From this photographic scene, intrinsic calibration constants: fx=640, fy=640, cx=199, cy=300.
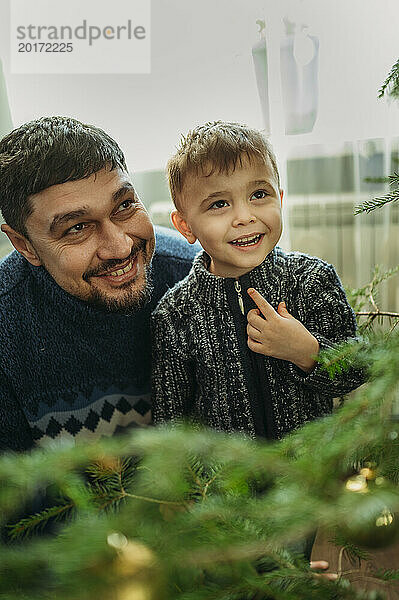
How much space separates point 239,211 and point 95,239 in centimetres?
27

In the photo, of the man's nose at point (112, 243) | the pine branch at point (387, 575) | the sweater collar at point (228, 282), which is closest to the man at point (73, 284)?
the man's nose at point (112, 243)

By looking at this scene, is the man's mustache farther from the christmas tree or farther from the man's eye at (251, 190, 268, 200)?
the christmas tree

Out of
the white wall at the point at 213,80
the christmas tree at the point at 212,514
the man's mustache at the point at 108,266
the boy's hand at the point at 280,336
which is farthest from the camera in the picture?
the white wall at the point at 213,80

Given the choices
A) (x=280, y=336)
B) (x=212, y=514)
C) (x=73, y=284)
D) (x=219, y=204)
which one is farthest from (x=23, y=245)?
(x=212, y=514)

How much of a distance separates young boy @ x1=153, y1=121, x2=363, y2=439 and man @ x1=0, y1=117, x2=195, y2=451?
10cm

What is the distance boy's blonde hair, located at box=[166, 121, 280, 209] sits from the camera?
1.06 metres

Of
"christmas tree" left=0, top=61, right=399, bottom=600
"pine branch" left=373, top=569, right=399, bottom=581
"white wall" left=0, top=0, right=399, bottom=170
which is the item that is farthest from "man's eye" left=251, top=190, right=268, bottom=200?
"white wall" left=0, top=0, right=399, bottom=170

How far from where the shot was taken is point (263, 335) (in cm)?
109

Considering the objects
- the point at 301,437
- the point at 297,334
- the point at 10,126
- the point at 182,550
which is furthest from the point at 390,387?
the point at 10,126

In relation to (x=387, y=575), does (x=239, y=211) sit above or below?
above

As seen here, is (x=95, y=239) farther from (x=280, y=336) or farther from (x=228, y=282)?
(x=280, y=336)

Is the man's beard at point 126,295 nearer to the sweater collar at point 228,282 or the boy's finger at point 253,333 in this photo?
the sweater collar at point 228,282

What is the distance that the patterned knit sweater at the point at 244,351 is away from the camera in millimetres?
1132

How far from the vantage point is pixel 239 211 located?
1.06 m
